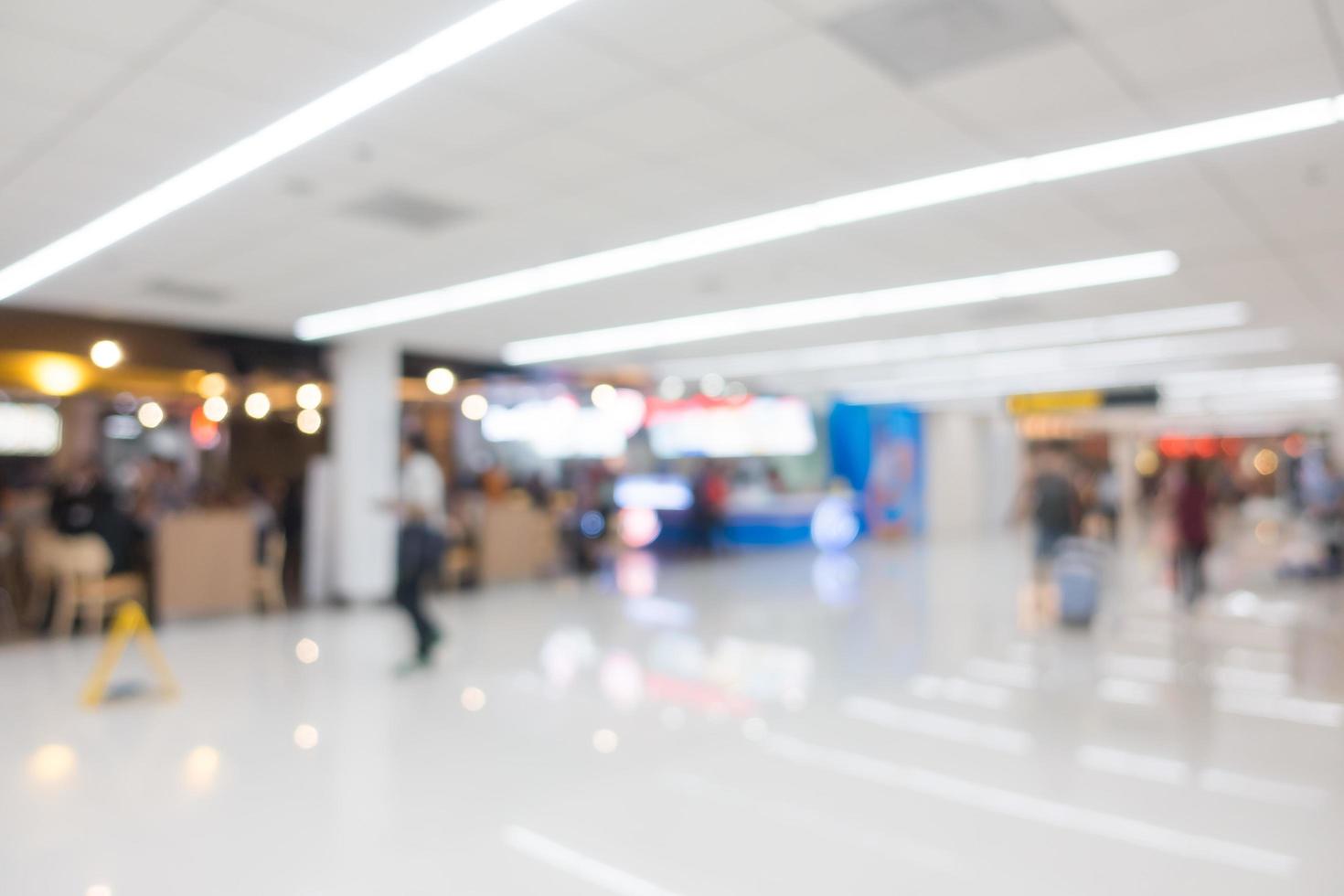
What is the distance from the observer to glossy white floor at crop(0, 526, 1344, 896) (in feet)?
11.0

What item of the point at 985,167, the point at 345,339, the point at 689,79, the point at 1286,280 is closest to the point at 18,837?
the point at 689,79

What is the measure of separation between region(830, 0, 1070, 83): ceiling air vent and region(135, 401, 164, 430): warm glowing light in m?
13.3

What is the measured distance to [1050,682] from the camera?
6.32m

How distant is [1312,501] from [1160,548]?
4040 mm

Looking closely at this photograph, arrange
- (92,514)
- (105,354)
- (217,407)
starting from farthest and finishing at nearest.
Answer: (217,407) → (105,354) → (92,514)

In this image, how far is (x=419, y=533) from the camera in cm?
643

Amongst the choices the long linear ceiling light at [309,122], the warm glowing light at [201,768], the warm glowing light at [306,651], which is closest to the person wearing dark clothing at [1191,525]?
the long linear ceiling light at [309,122]

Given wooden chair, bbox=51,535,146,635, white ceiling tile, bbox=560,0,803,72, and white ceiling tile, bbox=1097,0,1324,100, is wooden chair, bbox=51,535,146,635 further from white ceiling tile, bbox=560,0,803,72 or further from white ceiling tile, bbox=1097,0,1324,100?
white ceiling tile, bbox=1097,0,1324,100

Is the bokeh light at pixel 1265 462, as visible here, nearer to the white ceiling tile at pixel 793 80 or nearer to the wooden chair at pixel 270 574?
the wooden chair at pixel 270 574

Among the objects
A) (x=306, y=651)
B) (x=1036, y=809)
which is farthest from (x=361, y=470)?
(x=1036, y=809)

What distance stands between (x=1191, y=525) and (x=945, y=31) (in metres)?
7.64

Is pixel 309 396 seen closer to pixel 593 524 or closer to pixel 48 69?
pixel 593 524

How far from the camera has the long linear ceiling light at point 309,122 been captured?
3270 millimetres

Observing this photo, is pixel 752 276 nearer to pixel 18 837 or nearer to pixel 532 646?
pixel 532 646
